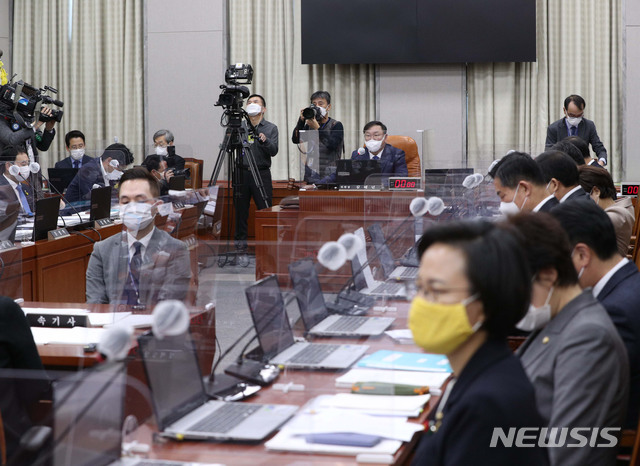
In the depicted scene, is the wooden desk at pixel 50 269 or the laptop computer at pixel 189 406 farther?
the wooden desk at pixel 50 269

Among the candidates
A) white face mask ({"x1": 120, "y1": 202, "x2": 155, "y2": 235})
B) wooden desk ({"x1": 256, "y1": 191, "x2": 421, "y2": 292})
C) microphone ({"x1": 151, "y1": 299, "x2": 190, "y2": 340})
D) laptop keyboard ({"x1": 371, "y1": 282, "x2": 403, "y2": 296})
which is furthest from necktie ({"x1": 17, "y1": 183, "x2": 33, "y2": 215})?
microphone ({"x1": 151, "y1": 299, "x2": 190, "y2": 340})

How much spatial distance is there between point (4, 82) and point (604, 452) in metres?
6.54

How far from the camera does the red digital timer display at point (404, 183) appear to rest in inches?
223

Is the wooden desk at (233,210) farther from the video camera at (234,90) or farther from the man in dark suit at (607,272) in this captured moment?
the man in dark suit at (607,272)

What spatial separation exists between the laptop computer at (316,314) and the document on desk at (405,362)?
205 mm

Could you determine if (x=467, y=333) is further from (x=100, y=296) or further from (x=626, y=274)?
(x=100, y=296)

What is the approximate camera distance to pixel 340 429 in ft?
5.99

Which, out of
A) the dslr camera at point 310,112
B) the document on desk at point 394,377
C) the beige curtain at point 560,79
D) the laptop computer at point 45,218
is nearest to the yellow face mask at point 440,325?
the document on desk at point 394,377

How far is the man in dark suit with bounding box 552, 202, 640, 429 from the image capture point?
212 cm

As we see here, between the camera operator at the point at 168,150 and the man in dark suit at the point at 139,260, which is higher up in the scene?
the camera operator at the point at 168,150

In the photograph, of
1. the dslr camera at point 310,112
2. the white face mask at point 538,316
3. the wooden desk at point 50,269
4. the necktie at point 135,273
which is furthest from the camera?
the dslr camera at point 310,112

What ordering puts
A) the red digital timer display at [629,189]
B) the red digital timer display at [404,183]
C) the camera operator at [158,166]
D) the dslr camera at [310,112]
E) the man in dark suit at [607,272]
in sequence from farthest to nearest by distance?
the camera operator at [158,166] → the dslr camera at [310,112] → the red digital timer display at [629,189] → the red digital timer display at [404,183] → the man in dark suit at [607,272]

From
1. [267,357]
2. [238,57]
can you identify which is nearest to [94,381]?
[267,357]
